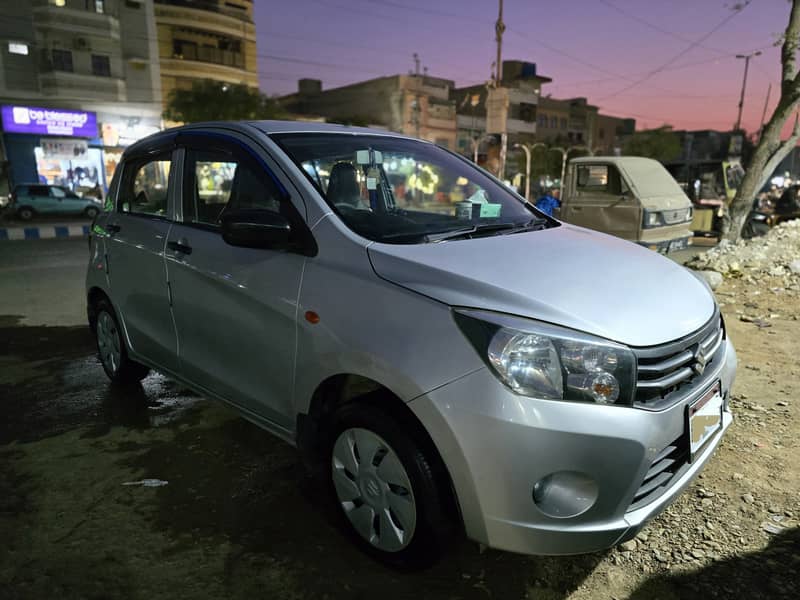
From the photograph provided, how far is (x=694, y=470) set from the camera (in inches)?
85.4

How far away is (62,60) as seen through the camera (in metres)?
26.4

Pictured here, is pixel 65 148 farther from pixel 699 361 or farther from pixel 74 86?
pixel 699 361

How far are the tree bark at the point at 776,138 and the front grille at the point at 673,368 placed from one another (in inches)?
354

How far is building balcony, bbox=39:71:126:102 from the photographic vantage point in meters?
25.8

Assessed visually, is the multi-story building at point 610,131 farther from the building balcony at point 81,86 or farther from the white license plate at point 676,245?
the white license plate at point 676,245

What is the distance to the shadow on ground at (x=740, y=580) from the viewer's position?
7.13 feet

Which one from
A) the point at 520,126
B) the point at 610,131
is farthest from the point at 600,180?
the point at 610,131

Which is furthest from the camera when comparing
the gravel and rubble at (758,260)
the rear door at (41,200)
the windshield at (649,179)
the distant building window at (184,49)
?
the distant building window at (184,49)

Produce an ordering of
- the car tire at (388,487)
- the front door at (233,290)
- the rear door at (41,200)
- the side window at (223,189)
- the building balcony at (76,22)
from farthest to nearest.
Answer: the building balcony at (76,22) → the rear door at (41,200) → the side window at (223,189) → the front door at (233,290) → the car tire at (388,487)

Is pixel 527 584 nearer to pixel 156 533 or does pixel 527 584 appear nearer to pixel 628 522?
pixel 628 522

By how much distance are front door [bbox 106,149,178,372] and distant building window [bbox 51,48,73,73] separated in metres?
28.0

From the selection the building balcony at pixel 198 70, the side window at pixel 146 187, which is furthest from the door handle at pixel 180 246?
the building balcony at pixel 198 70

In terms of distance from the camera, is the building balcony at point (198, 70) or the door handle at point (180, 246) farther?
the building balcony at point (198, 70)

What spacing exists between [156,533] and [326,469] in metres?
0.86
